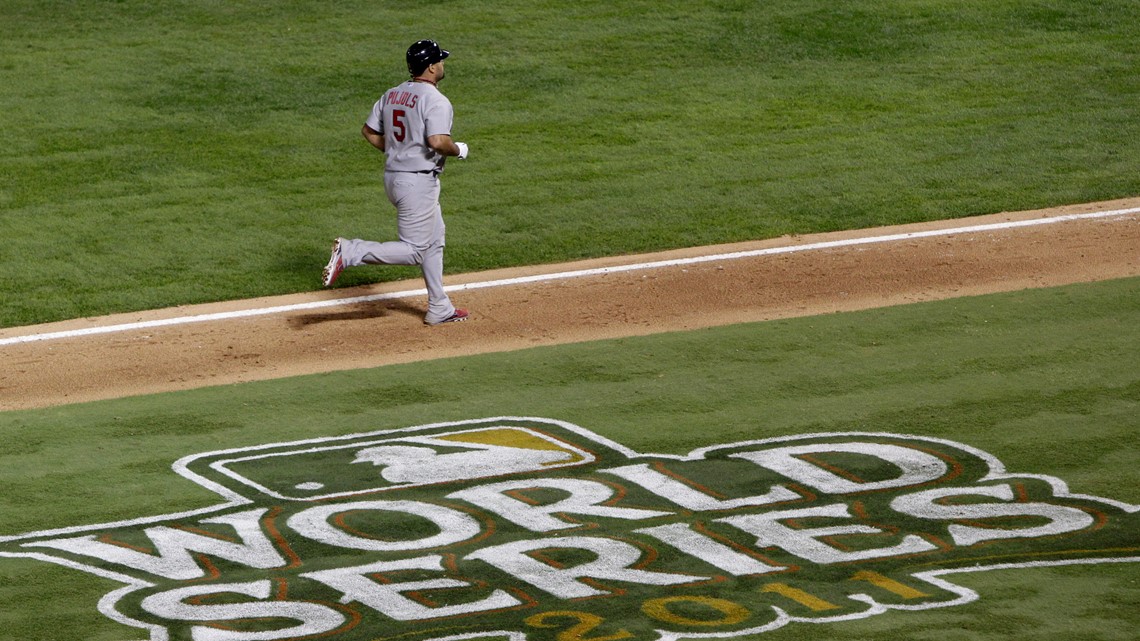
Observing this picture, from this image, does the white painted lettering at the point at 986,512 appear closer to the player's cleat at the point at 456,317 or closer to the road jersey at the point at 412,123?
the road jersey at the point at 412,123

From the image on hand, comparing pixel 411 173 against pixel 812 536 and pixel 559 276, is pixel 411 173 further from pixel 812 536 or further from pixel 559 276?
pixel 812 536

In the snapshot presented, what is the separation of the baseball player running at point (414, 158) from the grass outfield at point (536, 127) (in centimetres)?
221

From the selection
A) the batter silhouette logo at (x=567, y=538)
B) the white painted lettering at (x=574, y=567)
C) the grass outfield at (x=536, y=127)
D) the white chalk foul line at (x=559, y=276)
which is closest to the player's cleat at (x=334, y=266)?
the white chalk foul line at (x=559, y=276)

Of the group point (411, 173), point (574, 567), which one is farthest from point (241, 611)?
point (411, 173)

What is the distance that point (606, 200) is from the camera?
50.2 feet

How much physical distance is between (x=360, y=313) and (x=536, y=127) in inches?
230

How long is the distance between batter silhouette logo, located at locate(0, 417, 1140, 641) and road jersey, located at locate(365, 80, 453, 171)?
8.27 ft

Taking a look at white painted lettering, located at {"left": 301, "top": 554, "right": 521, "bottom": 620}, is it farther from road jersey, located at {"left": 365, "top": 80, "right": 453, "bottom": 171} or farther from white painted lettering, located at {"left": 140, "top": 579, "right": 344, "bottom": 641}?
road jersey, located at {"left": 365, "top": 80, "right": 453, "bottom": 171}

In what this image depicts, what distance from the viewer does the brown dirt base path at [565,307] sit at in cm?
1072

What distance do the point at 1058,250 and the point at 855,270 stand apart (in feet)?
5.65

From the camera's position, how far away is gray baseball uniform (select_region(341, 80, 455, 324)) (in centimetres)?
1070

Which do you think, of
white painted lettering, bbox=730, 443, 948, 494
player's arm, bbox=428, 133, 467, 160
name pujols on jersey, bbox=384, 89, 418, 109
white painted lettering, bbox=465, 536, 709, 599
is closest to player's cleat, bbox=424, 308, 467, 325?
player's arm, bbox=428, 133, 467, 160

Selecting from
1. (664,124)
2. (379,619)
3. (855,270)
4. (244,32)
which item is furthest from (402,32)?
(379,619)

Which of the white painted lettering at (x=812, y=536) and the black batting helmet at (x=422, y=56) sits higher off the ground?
the black batting helmet at (x=422, y=56)
